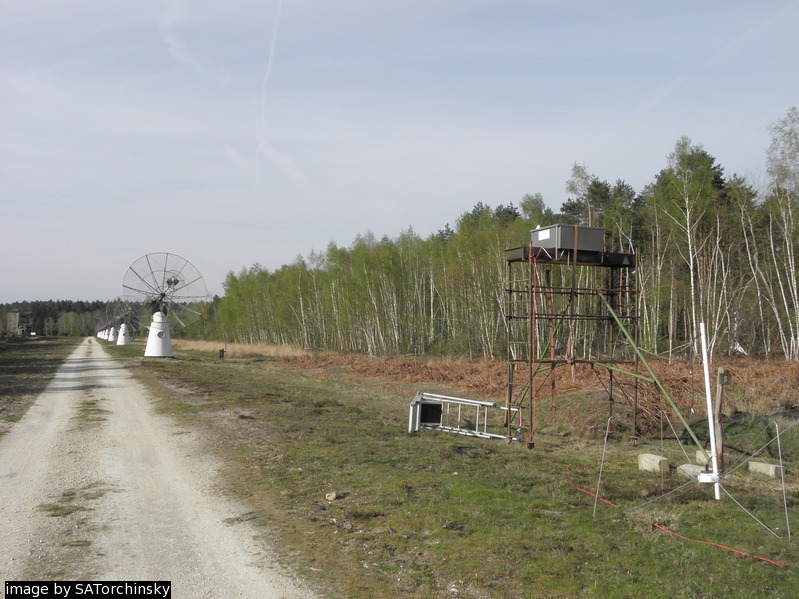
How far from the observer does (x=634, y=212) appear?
46.2 meters

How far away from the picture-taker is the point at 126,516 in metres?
8.17

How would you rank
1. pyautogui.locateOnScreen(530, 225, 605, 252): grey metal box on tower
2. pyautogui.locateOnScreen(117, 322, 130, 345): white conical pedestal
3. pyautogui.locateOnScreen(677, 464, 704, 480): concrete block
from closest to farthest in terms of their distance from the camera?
pyautogui.locateOnScreen(677, 464, 704, 480): concrete block < pyautogui.locateOnScreen(530, 225, 605, 252): grey metal box on tower < pyautogui.locateOnScreen(117, 322, 130, 345): white conical pedestal

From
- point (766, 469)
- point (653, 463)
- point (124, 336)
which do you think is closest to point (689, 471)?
point (653, 463)

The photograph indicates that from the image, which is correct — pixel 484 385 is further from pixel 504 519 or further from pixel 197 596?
pixel 197 596

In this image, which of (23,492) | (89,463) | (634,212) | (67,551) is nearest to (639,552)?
(67,551)

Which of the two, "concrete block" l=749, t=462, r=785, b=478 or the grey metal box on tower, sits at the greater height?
the grey metal box on tower

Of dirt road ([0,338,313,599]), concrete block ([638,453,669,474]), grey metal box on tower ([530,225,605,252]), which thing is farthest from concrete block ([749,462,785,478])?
dirt road ([0,338,313,599])

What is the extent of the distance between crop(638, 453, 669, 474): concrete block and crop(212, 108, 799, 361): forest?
9750 millimetres

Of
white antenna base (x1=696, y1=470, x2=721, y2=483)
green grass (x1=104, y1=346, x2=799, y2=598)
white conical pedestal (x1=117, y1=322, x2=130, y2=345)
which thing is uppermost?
white conical pedestal (x1=117, y1=322, x2=130, y2=345)

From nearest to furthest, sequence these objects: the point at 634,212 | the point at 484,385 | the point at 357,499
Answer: the point at 357,499 → the point at 484,385 → the point at 634,212

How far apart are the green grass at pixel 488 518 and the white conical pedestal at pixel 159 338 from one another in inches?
1319

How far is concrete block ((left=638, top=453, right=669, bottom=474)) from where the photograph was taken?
440 inches

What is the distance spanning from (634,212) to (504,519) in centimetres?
4219

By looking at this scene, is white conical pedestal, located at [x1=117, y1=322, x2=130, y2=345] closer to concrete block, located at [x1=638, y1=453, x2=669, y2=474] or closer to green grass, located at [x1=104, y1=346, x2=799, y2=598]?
green grass, located at [x1=104, y1=346, x2=799, y2=598]
